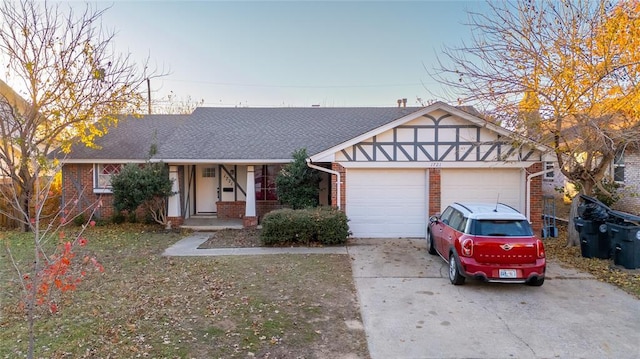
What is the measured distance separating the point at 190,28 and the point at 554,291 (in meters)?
14.7

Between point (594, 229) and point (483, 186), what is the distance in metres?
3.39

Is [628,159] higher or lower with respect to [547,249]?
higher

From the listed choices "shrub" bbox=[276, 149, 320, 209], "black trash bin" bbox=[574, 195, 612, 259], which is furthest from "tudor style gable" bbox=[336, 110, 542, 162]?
"black trash bin" bbox=[574, 195, 612, 259]

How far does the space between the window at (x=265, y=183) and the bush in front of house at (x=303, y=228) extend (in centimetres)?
435

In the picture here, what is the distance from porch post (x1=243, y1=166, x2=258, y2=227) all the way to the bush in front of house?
286 cm

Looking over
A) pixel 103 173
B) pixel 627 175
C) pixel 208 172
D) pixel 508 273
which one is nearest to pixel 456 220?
pixel 508 273

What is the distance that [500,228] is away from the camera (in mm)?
6895

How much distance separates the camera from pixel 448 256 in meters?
7.90

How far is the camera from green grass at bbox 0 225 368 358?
4730 mm

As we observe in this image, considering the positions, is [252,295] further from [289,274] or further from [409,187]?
[409,187]

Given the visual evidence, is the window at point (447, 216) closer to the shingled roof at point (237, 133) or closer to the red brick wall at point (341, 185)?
the red brick wall at point (341, 185)

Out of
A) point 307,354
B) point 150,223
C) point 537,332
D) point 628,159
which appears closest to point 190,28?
point 150,223

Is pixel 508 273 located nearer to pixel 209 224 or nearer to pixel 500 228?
pixel 500 228

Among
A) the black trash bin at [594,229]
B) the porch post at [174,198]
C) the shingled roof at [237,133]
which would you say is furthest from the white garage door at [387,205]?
the porch post at [174,198]
